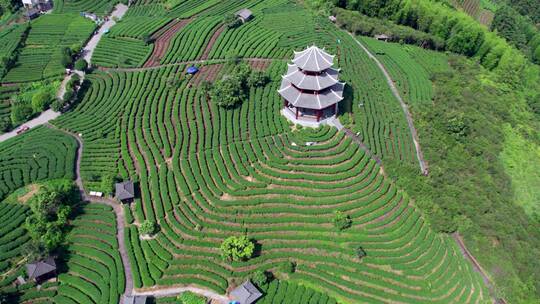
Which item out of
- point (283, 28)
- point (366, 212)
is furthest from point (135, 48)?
point (366, 212)

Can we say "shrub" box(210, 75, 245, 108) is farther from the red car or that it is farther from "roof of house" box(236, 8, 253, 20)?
the red car

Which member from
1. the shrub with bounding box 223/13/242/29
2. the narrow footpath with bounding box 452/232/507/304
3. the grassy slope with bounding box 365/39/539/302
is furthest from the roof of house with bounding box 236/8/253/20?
the narrow footpath with bounding box 452/232/507/304

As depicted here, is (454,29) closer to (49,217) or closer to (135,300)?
(135,300)

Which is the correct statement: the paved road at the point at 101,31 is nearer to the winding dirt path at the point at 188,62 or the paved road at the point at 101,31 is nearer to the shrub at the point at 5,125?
the winding dirt path at the point at 188,62

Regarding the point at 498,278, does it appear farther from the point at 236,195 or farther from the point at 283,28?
the point at 283,28

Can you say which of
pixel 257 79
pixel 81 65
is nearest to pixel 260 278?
pixel 257 79
